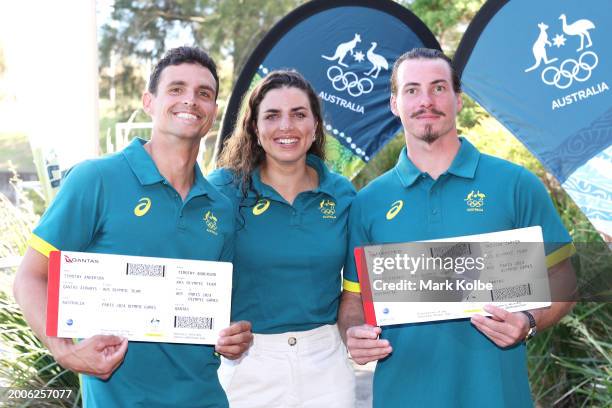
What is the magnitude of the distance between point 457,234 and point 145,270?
1329 mm

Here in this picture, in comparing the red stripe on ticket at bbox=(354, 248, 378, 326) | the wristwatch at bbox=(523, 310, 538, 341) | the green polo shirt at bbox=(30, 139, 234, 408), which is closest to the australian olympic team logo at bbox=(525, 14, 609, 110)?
the wristwatch at bbox=(523, 310, 538, 341)

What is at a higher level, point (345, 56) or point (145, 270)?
point (345, 56)

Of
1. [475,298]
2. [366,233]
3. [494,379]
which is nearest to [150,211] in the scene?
[366,233]

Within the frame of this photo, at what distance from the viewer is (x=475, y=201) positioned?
351 centimetres

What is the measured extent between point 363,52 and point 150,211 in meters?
3.30

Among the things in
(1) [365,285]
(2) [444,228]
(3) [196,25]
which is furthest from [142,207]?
(3) [196,25]

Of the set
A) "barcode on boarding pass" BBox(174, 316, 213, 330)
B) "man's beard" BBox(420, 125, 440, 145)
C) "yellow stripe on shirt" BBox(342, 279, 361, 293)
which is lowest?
"barcode on boarding pass" BBox(174, 316, 213, 330)

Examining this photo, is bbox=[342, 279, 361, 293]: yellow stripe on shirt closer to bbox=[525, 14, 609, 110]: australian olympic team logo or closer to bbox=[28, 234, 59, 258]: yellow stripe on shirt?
bbox=[28, 234, 59, 258]: yellow stripe on shirt

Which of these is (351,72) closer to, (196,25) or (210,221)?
(210,221)

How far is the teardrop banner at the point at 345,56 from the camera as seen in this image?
19.9ft

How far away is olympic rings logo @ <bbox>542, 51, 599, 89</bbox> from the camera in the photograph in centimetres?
520

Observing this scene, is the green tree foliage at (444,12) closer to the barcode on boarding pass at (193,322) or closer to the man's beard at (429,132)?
the man's beard at (429,132)

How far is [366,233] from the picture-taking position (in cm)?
372

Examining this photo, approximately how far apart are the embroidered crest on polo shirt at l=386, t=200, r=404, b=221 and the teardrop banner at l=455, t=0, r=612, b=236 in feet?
6.99
